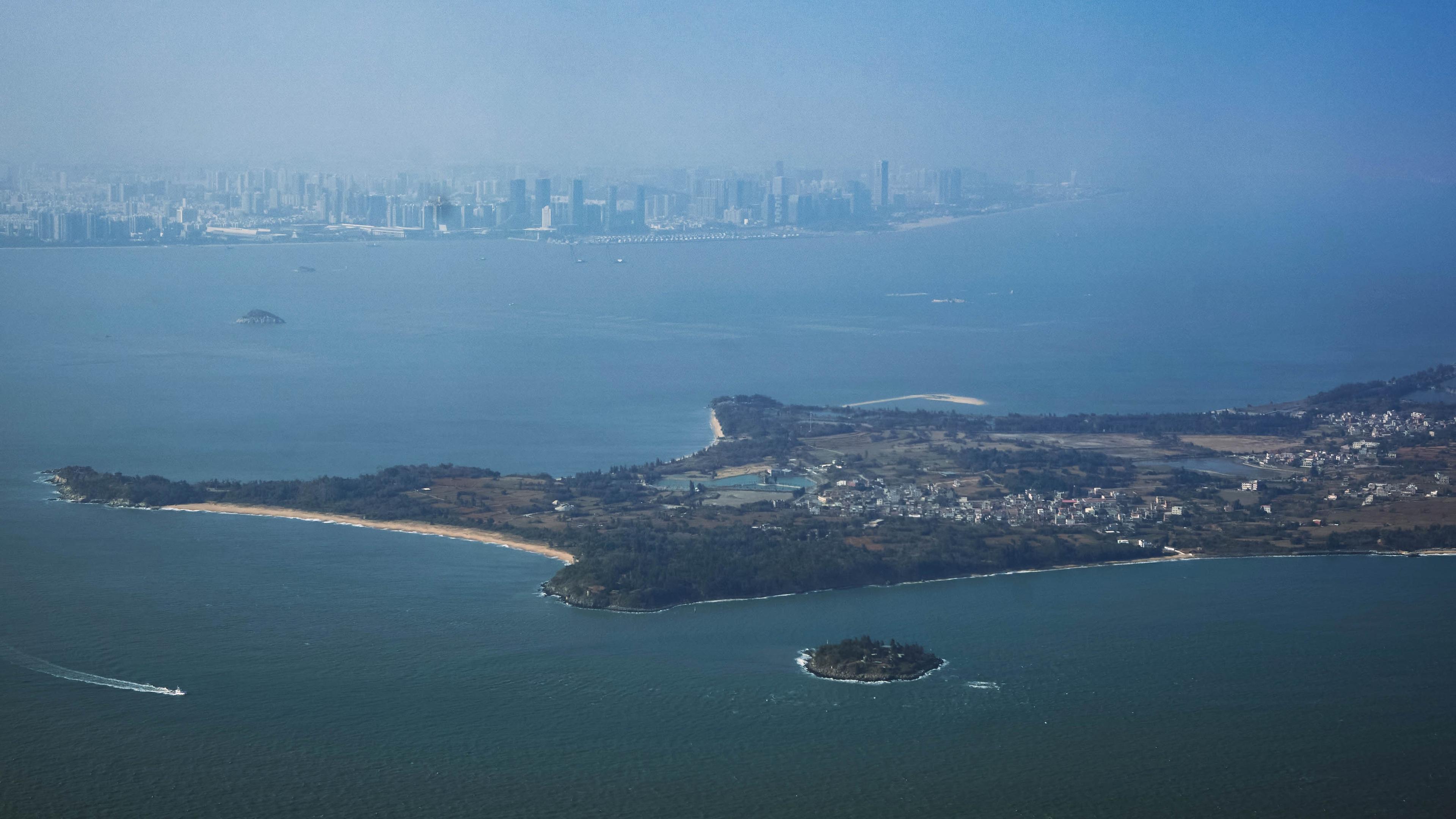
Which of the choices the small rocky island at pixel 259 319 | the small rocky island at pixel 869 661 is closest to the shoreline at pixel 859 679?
the small rocky island at pixel 869 661

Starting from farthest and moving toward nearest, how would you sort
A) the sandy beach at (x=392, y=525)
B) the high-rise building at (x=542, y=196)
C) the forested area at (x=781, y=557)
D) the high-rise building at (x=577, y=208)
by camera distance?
the high-rise building at (x=577, y=208)
the high-rise building at (x=542, y=196)
the sandy beach at (x=392, y=525)
the forested area at (x=781, y=557)

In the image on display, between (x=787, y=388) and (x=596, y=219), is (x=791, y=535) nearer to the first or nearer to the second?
(x=787, y=388)

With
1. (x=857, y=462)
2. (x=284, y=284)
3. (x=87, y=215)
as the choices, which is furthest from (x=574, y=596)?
(x=87, y=215)

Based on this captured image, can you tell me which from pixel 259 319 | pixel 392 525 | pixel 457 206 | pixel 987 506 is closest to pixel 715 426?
pixel 987 506

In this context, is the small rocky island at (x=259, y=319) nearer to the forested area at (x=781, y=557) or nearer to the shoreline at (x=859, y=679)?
the forested area at (x=781, y=557)

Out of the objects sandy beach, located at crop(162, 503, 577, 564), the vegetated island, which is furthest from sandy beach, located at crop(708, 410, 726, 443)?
sandy beach, located at crop(162, 503, 577, 564)

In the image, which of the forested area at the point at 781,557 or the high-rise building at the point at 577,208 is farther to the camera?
the high-rise building at the point at 577,208

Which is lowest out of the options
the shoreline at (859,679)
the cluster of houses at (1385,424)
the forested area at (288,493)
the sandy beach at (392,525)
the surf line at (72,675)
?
the surf line at (72,675)
